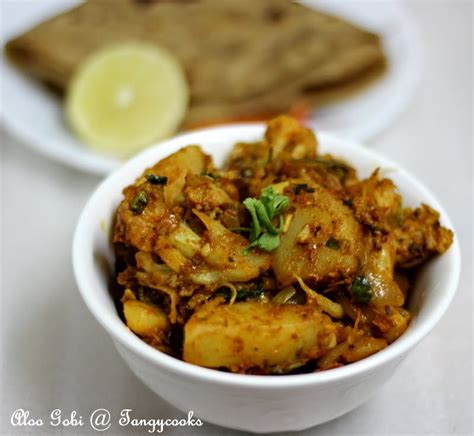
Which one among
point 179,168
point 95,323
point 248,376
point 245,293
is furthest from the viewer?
point 95,323

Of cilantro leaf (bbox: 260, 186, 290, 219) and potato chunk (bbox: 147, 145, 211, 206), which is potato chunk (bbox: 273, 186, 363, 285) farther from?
potato chunk (bbox: 147, 145, 211, 206)

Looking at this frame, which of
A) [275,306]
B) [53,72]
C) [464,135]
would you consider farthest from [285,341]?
[53,72]

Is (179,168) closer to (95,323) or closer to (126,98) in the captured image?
(95,323)

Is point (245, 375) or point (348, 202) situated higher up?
point (348, 202)

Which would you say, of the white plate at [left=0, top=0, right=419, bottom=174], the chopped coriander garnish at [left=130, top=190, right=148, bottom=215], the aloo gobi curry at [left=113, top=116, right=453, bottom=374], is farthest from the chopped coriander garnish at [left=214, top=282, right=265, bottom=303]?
the white plate at [left=0, top=0, right=419, bottom=174]

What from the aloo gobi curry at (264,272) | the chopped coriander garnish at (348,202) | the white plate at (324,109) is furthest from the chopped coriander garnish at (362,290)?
the white plate at (324,109)

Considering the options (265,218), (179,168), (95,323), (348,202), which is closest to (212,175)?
(179,168)
